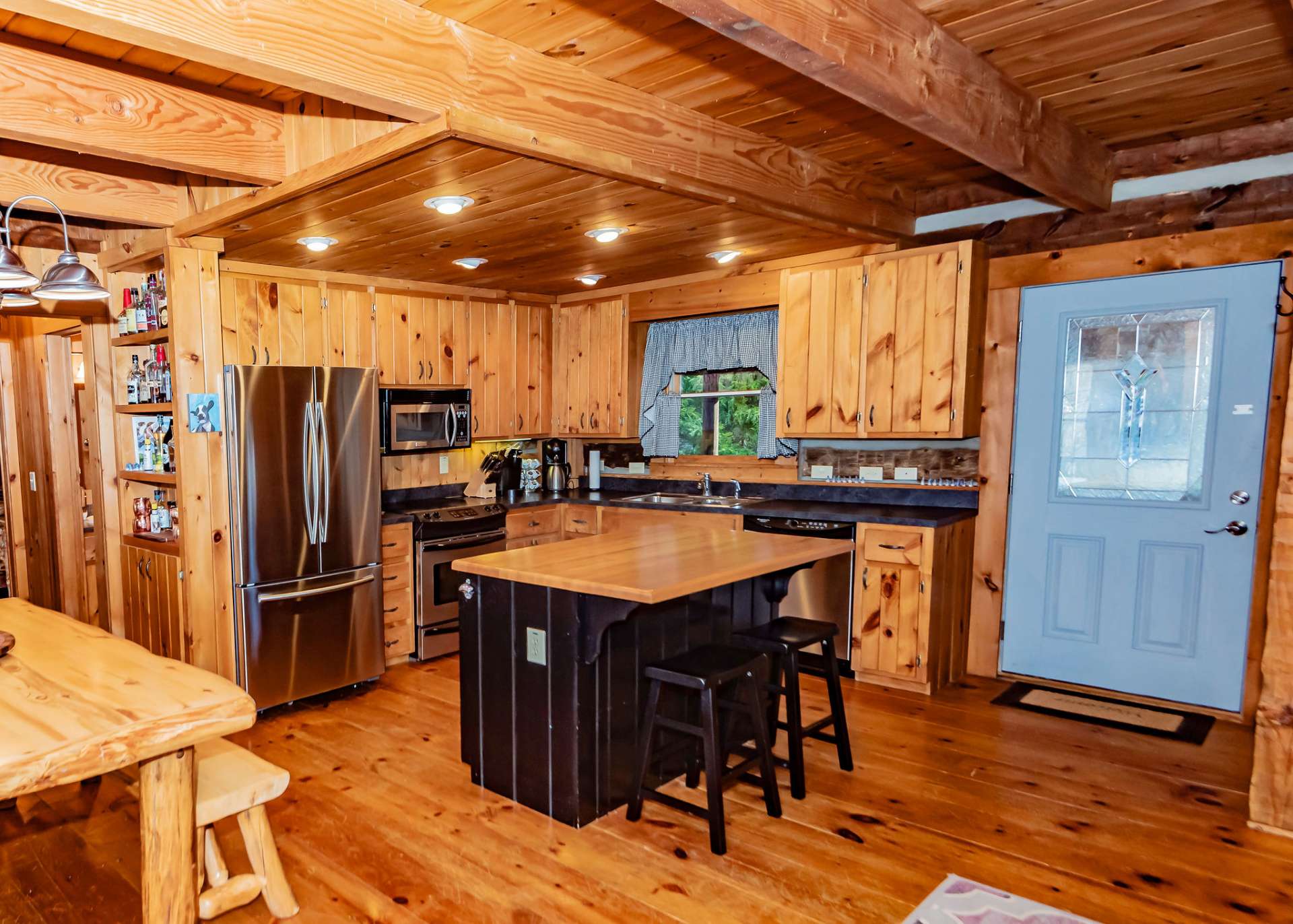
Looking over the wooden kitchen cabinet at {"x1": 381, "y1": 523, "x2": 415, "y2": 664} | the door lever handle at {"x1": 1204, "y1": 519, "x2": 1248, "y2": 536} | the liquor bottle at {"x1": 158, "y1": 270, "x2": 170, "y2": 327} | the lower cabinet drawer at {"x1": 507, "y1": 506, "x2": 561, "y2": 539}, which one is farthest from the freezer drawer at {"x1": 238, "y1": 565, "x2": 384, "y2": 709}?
the door lever handle at {"x1": 1204, "y1": 519, "x2": 1248, "y2": 536}

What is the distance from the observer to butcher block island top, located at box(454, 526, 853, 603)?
2.28 meters

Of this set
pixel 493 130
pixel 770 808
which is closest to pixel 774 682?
pixel 770 808

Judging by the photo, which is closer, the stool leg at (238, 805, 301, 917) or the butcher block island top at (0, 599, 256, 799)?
the butcher block island top at (0, 599, 256, 799)

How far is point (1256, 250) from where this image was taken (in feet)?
10.8

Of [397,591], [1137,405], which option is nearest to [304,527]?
[397,591]

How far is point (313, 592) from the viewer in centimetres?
379

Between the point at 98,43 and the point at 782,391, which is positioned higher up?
the point at 98,43

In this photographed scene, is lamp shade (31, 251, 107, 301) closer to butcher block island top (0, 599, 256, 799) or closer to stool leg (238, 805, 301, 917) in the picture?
butcher block island top (0, 599, 256, 799)

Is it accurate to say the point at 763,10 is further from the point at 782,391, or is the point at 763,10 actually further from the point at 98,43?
the point at 782,391

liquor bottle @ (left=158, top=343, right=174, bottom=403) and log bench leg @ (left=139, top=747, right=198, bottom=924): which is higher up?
liquor bottle @ (left=158, top=343, right=174, bottom=403)

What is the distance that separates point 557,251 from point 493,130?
1850 mm

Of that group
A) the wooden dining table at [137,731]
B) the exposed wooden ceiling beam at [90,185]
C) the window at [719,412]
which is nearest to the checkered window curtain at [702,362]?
the window at [719,412]

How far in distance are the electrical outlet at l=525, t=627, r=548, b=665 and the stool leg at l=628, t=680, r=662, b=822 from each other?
0.38m

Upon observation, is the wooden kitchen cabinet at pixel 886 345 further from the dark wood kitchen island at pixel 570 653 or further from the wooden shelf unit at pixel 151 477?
the wooden shelf unit at pixel 151 477
